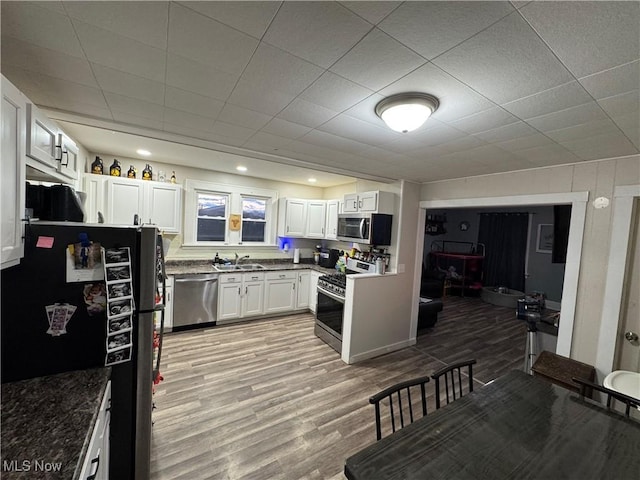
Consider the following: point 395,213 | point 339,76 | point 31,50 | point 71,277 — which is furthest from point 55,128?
point 395,213

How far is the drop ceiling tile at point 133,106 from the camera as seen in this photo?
1.66 meters

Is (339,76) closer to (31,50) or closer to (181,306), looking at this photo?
(31,50)

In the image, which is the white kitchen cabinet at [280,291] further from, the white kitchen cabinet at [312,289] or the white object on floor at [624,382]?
the white object on floor at [624,382]

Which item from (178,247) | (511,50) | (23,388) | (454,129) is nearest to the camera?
(511,50)

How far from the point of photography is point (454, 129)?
1.84 meters

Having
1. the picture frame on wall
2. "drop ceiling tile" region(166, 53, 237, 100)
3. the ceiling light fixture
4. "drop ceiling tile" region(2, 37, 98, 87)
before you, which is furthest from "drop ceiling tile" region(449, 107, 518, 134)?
the picture frame on wall

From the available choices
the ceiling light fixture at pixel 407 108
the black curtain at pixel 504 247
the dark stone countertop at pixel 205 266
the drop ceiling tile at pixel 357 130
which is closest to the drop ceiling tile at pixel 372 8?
Answer: the ceiling light fixture at pixel 407 108

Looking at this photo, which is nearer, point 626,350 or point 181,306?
point 626,350

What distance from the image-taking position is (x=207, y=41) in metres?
1.09

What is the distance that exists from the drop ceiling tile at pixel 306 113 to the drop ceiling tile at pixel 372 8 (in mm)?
703

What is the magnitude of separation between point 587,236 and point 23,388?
13.2 ft

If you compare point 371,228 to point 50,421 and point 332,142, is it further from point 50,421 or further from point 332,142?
point 50,421

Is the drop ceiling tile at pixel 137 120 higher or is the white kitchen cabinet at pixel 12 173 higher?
the drop ceiling tile at pixel 137 120

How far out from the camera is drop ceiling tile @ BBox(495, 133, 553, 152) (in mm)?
1907
